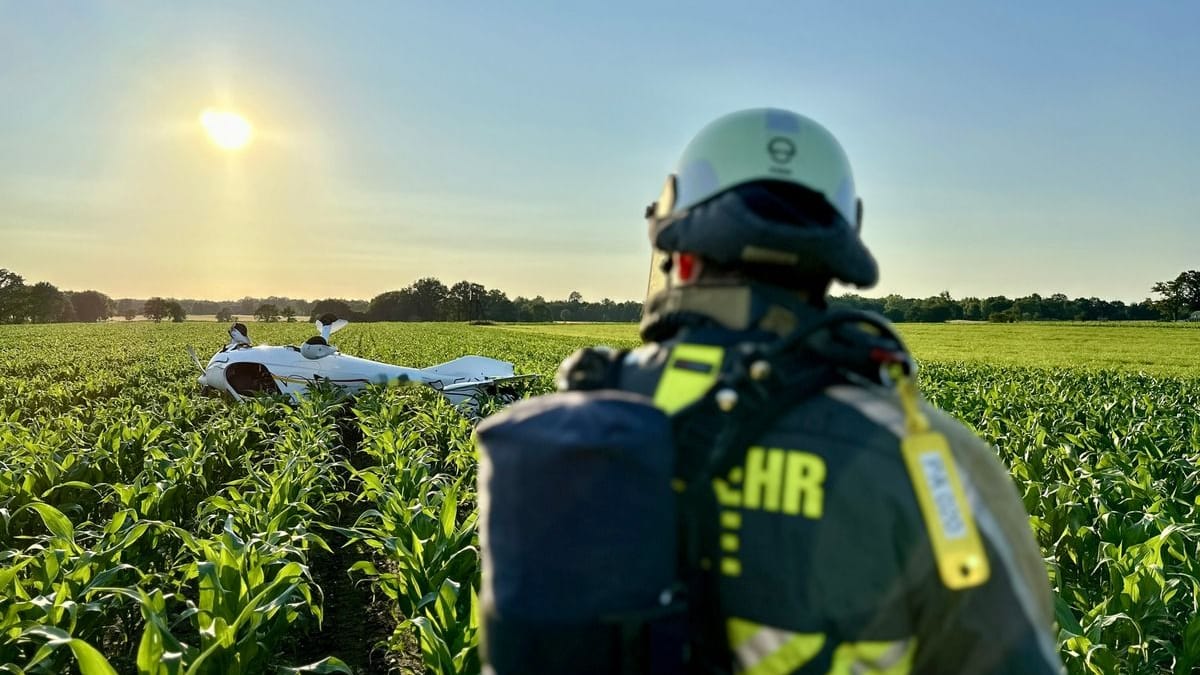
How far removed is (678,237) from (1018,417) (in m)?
11.1

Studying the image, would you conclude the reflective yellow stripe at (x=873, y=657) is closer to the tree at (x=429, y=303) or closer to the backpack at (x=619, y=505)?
the backpack at (x=619, y=505)

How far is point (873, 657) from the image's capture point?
3.98 ft

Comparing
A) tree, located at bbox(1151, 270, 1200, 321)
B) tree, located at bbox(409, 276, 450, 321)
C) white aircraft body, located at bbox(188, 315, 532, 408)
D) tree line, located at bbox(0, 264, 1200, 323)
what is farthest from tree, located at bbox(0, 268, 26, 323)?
tree, located at bbox(1151, 270, 1200, 321)

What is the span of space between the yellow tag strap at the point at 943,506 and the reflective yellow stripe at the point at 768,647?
23cm

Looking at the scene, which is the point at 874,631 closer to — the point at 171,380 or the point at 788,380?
the point at 788,380

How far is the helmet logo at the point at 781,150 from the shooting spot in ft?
4.91

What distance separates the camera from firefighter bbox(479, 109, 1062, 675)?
3.83 ft

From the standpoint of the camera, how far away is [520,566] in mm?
1252

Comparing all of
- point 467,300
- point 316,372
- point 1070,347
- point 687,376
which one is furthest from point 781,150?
point 467,300

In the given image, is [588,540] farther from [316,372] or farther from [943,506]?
[316,372]

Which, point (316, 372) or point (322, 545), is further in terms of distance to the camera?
point (316, 372)

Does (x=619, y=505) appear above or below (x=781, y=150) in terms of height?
below

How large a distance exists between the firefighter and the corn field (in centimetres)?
216

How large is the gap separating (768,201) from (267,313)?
348ft
